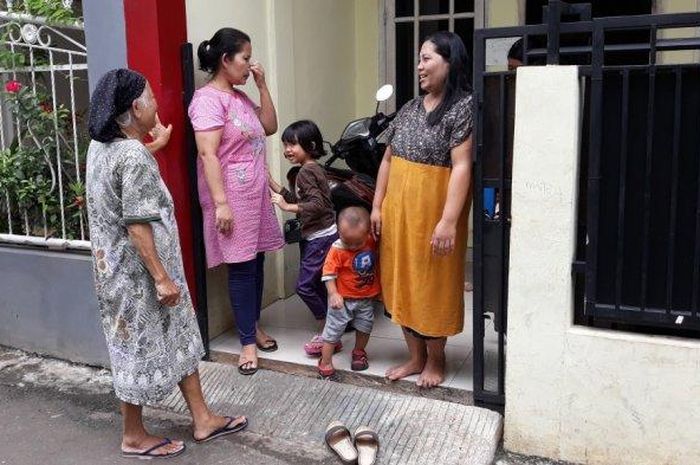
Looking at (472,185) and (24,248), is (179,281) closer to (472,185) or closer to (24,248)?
(472,185)

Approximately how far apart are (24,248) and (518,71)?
10.6 feet

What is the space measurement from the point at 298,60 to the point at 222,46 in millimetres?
1416

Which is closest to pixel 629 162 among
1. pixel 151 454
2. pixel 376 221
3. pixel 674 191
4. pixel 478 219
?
pixel 674 191

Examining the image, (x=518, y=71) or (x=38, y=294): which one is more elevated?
(x=518, y=71)

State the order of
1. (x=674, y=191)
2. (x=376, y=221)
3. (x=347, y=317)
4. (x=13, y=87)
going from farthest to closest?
(x=13, y=87) → (x=347, y=317) → (x=376, y=221) → (x=674, y=191)

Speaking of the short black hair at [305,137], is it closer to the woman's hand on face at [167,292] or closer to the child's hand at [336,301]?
the child's hand at [336,301]

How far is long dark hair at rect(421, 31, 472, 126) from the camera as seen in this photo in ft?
10.8

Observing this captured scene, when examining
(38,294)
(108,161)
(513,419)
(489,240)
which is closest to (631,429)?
(513,419)

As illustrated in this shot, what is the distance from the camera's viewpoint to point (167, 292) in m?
3.08

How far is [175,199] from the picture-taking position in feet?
12.9

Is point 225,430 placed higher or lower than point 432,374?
lower

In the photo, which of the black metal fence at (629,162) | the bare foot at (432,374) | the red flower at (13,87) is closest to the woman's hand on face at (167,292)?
the bare foot at (432,374)

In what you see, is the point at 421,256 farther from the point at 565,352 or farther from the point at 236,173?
the point at 236,173

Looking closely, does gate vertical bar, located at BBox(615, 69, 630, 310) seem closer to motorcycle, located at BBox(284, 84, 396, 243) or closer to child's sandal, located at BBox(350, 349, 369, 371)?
child's sandal, located at BBox(350, 349, 369, 371)
